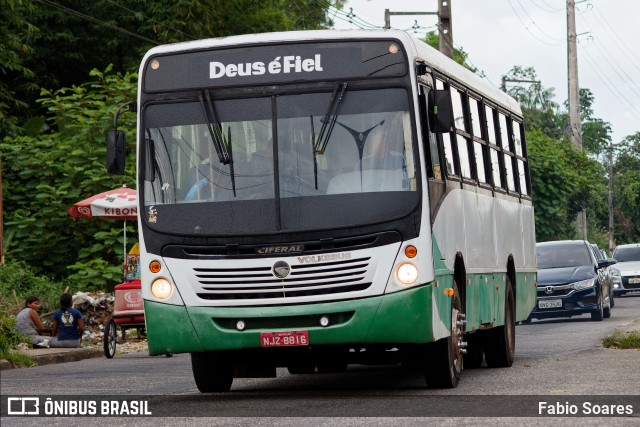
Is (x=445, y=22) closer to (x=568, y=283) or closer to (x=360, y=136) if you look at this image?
(x=568, y=283)

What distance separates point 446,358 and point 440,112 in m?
2.26

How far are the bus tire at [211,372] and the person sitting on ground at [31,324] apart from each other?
8824mm

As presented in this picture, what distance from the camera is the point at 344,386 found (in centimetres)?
1480

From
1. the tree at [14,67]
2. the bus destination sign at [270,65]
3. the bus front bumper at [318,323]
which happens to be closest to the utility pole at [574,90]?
the tree at [14,67]

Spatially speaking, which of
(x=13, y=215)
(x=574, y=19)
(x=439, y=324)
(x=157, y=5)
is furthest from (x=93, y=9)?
(x=439, y=324)

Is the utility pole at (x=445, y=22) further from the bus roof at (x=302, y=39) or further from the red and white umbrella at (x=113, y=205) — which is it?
the bus roof at (x=302, y=39)

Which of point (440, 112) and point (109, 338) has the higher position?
point (440, 112)

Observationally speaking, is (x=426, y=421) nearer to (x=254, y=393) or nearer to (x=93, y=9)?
(x=254, y=393)

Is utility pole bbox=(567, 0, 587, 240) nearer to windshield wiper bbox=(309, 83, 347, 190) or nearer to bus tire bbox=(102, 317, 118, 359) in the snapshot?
bus tire bbox=(102, 317, 118, 359)

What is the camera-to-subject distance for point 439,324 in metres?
13.1

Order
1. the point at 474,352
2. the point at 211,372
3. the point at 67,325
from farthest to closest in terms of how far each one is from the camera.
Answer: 1. the point at 67,325
2. the point at 474,352
3. the point at 211,372

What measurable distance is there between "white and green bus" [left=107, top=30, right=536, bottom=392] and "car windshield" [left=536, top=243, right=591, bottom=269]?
742 inches

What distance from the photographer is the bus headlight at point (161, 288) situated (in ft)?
42.1

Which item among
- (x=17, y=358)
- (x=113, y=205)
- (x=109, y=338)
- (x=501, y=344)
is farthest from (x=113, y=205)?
(x=501, y=344)
